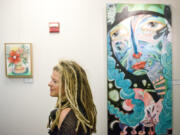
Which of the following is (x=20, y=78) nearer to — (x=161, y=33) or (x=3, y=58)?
(x=3, y=58)

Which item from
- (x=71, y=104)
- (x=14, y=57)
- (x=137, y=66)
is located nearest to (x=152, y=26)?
(x=137, y=66)

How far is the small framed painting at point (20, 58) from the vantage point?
1830mm

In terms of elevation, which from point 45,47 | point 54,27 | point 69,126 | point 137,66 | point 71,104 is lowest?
point 69,126

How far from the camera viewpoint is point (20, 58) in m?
1.83

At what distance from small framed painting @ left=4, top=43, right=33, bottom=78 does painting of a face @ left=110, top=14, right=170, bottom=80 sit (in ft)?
3.23

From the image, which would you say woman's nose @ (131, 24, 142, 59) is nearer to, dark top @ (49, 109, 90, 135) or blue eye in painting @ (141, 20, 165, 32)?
blue eye in painting @ (141, 20, 165, 32)

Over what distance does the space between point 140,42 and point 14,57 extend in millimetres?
1468

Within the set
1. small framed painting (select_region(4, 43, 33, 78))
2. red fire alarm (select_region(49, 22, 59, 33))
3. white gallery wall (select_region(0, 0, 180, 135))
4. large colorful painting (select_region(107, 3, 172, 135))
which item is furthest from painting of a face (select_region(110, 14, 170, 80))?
small framed painting (select_region(4, 43, 33, 78))

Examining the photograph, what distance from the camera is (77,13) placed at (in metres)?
1.85

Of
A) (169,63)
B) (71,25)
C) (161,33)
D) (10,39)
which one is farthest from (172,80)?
(10,39)

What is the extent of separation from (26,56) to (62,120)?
115cm

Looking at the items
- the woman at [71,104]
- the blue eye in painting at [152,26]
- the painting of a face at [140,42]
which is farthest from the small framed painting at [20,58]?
the blue eye in painting at [152,26]

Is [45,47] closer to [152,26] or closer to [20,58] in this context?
[20,58]

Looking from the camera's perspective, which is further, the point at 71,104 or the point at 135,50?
the point at 135,50
